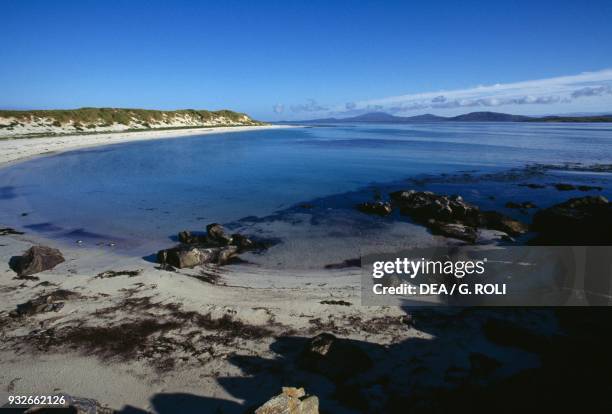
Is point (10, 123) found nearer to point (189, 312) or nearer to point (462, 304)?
point (189, 312)

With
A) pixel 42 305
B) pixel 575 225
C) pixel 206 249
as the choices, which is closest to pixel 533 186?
pixel 575 225

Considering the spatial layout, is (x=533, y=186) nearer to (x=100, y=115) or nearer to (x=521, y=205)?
(x=521, y=205)

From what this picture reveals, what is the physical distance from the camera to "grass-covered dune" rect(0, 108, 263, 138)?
51.9m

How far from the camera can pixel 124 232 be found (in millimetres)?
13062

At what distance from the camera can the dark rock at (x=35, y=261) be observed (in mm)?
9078

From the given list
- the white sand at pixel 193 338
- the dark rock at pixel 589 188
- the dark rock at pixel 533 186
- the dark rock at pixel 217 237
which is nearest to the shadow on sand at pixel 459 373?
the white sand at pixel 193 338

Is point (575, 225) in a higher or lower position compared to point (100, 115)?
lower

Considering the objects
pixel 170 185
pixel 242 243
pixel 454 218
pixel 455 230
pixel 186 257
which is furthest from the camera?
pixel 170 185

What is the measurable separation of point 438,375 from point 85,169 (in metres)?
31.4

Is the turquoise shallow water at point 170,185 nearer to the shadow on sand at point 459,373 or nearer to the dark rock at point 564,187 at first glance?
the dark rock at point 564,187

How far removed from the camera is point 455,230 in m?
13.0

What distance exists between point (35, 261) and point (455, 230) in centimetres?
1342

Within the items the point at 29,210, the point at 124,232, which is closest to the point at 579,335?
the point at 124,232

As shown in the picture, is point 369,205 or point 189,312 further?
point 369,205
